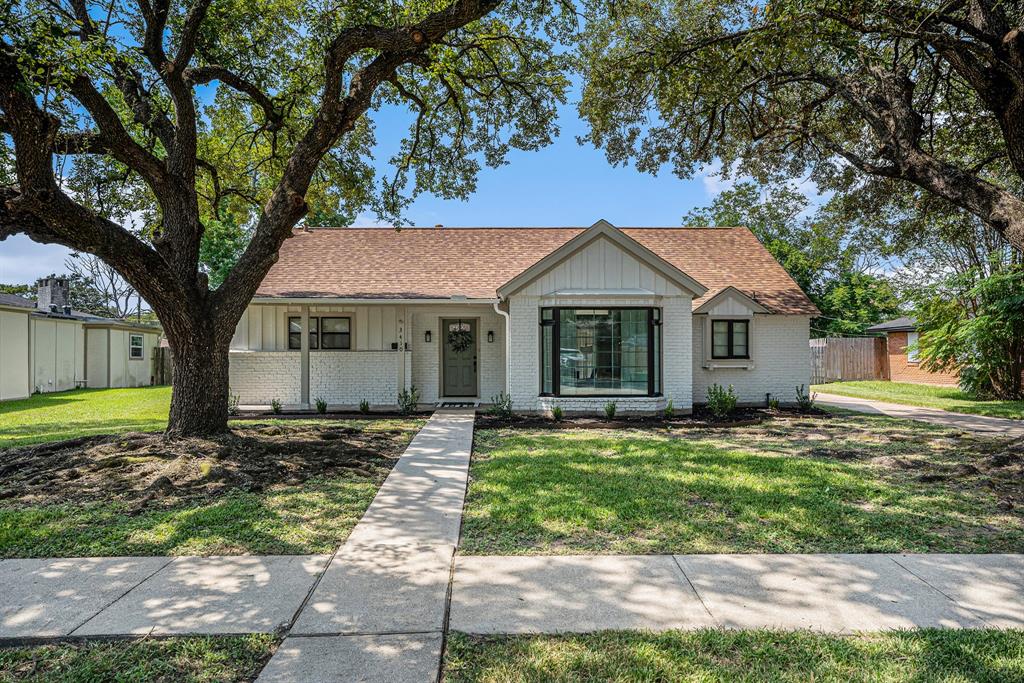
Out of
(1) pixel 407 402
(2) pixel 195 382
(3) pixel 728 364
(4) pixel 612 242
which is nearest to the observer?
(2) pixel 195 382

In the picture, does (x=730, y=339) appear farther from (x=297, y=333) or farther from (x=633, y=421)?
(x=297, y=333)

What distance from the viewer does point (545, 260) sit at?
11.5 m

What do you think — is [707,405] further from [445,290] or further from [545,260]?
[445,290]

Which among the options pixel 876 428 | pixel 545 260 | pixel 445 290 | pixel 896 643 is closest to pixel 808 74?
pixel 545 260

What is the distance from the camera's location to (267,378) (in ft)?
42.3

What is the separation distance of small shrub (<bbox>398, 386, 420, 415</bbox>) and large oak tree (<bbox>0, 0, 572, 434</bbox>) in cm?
438

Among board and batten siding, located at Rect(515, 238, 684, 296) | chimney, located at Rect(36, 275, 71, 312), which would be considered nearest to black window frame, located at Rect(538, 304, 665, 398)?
board and batten siding, located at Rect(515, 238, 684, 296)

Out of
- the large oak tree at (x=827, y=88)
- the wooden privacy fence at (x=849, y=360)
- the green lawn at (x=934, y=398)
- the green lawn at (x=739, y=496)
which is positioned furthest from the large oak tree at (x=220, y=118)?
the wooden privacy fence at (x=849, y=360)

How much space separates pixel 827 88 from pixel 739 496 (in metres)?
9.53

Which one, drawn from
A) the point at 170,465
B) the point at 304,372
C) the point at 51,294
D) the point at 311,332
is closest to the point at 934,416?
the point at 304,372

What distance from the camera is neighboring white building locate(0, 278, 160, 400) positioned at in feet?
54.4

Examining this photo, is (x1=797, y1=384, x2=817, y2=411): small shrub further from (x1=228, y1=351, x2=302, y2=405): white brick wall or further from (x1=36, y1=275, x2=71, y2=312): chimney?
(x1=36, y1=275, x2=71, y2=312): chimney

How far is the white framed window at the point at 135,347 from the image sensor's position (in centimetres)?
2270

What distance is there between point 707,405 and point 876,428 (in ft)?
12.0
